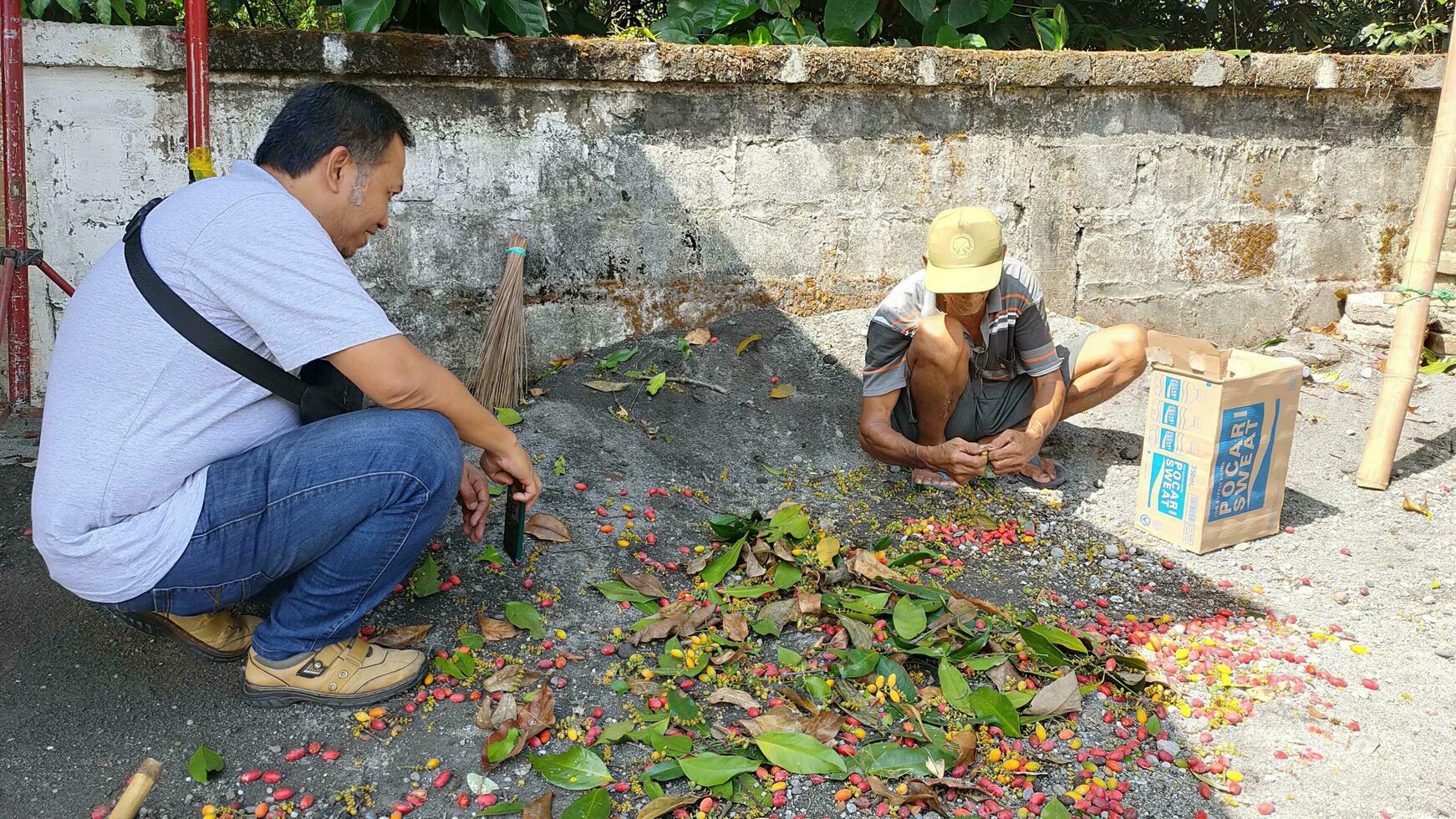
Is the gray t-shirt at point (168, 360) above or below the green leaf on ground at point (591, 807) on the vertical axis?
above

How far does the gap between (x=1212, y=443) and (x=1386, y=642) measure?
69 cm

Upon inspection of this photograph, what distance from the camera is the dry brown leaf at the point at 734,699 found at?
242 cm

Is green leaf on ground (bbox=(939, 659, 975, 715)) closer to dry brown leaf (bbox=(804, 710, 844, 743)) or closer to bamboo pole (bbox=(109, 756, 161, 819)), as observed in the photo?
dry brown leaf (bbox=(804, 710, 844, 743))

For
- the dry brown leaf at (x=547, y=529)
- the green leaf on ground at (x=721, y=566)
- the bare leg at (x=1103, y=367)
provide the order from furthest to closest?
the bare leg at (x=1103, y=367) → the dry brown leaf at (x=547, y=529) → the green leaf on ground at (x=721, y=566)

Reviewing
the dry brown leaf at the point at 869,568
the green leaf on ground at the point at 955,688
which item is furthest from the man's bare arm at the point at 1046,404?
the green leaf on ground at the point at 955,688

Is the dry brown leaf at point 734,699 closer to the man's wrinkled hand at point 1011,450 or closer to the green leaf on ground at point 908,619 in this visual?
the green leaf on ground at point 908,619

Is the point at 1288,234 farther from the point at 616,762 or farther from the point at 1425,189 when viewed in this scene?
the point at 616,762

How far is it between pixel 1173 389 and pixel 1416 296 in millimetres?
1137

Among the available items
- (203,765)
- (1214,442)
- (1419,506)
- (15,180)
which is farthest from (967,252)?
(15,180)

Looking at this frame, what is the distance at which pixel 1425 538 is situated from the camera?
3.37 m

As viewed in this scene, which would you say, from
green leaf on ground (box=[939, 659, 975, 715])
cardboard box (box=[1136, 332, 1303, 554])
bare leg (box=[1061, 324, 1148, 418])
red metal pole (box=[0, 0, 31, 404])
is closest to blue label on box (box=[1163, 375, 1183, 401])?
cardboard box (box=[1136, 332, 1303, 554])

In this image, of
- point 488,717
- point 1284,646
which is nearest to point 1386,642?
point 1284,646

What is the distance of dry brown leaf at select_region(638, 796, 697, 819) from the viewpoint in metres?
2.06

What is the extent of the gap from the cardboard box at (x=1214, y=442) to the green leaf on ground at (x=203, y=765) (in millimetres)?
2693
